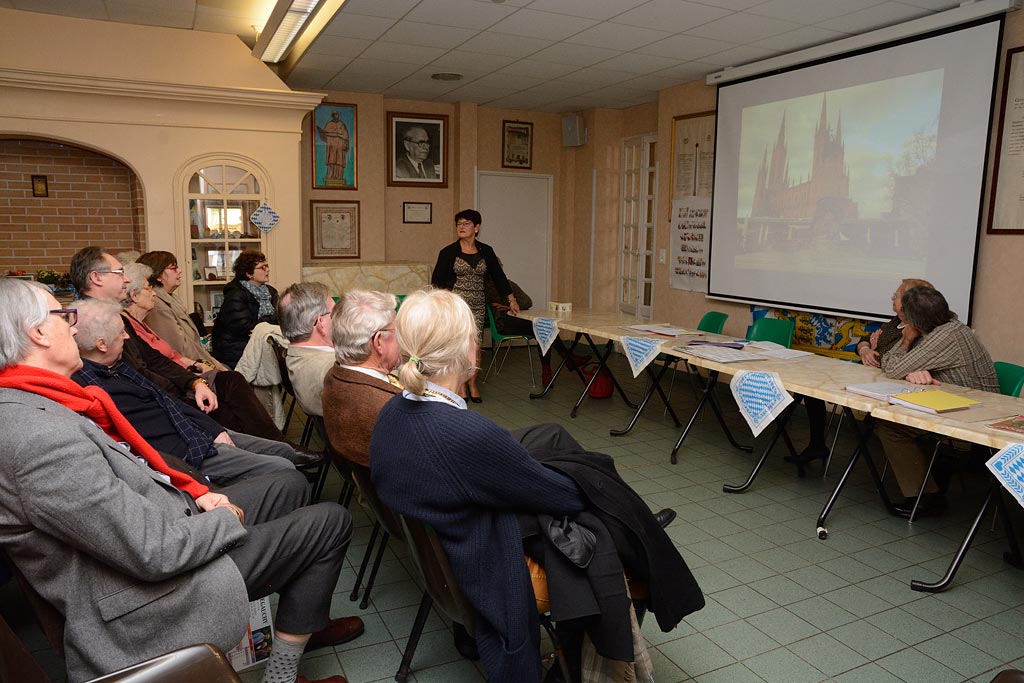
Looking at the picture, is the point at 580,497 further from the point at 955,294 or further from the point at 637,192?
the point at 637,192

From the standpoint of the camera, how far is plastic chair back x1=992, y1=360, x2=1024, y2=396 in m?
3.73

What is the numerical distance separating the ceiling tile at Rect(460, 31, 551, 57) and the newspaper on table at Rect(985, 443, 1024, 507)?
4.39 m

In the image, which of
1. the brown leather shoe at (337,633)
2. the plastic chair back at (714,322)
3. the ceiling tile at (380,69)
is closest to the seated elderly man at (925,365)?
the plastic chair back at (714,322)

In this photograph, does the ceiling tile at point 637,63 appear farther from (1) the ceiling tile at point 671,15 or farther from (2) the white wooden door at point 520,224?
(2) the white wooden door at point 520,224

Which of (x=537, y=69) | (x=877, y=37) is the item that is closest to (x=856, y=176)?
(x=877, y=37)

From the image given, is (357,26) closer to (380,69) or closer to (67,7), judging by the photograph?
(380,69)

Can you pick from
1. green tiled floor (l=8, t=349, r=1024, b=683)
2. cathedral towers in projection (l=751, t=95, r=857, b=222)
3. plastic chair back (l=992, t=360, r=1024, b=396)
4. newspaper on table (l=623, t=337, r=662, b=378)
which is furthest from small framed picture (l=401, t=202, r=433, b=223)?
plastic chair back (l=992, t=360, r=1024, b=396)

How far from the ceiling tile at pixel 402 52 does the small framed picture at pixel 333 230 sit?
2162 mm

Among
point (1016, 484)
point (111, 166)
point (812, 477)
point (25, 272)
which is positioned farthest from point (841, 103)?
point (25, 272)

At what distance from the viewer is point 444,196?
8.77m

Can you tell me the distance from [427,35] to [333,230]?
10.1 ft

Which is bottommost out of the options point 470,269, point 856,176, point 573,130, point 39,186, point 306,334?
point 306,334

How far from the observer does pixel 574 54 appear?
6070 millimetres

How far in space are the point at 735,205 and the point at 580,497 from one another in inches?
211
